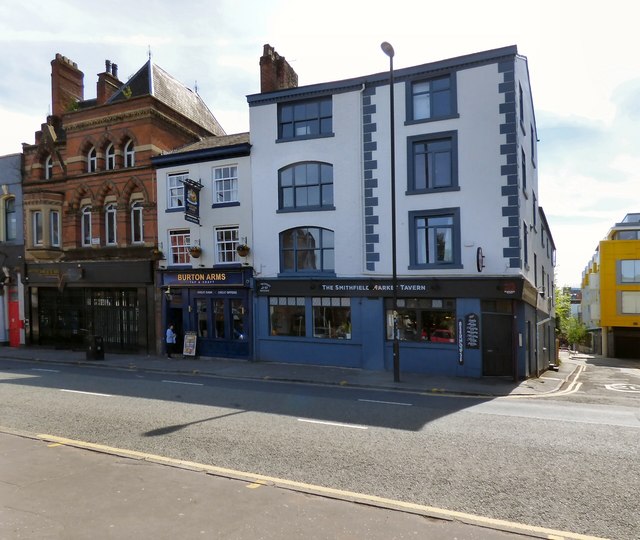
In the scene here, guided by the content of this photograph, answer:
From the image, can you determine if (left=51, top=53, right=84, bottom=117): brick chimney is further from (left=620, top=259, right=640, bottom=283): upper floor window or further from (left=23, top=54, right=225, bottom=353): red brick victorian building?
(left=620, top=259, right=640, bottom=283): upper floor window

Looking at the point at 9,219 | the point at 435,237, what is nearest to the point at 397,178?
the point at 435,237

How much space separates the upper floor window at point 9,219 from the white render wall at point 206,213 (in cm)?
1141

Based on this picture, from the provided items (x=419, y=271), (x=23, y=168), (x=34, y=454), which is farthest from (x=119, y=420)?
(x=23, y=168)

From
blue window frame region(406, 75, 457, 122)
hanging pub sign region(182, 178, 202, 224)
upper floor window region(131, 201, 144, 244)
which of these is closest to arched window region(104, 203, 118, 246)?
upper floor window region(131, 201, 144, 244)

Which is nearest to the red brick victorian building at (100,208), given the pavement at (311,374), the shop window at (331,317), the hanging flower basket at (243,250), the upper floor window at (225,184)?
the pavement at (311,374)

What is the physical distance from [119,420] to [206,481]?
4.62 m

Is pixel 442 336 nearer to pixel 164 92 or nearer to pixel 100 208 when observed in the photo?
pixel 100 208

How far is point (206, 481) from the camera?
6660 mm

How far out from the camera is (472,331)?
17.9 m

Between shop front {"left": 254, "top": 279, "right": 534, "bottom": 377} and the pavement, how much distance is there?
0.63m

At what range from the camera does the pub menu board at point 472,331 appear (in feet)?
58.5

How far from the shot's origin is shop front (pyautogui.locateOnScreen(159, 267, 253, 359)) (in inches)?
878

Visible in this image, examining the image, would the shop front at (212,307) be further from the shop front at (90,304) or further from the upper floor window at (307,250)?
the upper floor window at (307,250)

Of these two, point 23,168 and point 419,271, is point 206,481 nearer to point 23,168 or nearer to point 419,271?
point 419,271
